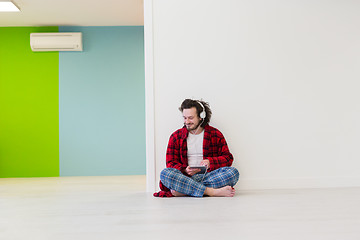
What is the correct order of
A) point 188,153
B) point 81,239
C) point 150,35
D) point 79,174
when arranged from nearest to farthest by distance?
point 81,239
point 188,153
point 150,35
point 79,174

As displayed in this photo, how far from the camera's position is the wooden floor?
1851 mm

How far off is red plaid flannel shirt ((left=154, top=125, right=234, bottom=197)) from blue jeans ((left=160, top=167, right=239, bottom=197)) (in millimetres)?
127

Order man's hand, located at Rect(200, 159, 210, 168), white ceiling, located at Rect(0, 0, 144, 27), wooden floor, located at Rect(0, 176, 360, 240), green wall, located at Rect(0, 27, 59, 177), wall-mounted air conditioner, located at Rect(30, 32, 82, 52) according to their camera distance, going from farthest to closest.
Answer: green wall, located at Rect(0, 27, 59, 177) < wall-mounted air conditioner, located at Rect(30, 32, 82, 52) < white ceiling, located at Rect(0, 0, 144, 27) < man's hand, located at Rect(200, 159, 210, 168) < wooden floor, located at Rect(0, 176, 360, 240)

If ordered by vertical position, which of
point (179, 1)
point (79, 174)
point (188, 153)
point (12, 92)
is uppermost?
point (179, 1)

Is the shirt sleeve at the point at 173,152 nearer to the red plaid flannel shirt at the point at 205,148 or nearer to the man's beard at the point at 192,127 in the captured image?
the red plaid flannel shirt at the point at 205,148

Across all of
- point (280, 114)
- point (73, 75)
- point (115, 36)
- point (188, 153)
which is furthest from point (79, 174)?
point (280, 114)

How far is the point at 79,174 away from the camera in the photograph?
5.75 m

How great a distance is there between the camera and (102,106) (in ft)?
19.1

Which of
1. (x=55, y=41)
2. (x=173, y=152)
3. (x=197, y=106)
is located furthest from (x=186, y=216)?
(x=55, y=41)

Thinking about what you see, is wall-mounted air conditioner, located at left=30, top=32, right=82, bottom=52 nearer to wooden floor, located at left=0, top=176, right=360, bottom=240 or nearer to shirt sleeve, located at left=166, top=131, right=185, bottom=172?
wooden floor, located at left=0, top=176, right=360, bottom=240

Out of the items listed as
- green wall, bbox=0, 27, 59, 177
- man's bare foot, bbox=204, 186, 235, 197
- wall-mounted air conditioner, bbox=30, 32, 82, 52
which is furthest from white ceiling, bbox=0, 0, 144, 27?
man's bare foot, bbox=204, 186, 235, 197

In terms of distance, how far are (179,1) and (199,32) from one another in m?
0.34

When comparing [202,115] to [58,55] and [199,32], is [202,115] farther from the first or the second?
[58,55]

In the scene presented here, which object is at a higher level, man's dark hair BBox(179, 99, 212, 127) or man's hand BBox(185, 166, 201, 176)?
man's dark hair BBox(179, 99, 212, 127)
